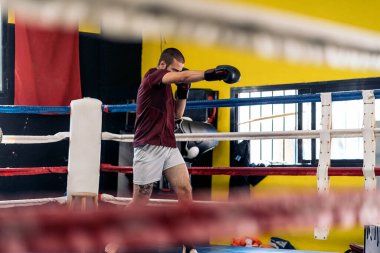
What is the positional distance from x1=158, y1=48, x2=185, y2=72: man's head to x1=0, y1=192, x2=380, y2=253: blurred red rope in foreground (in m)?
1.59

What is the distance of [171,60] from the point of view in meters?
2.12

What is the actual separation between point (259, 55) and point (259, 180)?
442cm

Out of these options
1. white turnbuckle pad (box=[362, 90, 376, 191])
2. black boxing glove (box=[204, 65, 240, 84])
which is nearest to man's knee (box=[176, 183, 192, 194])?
white turnbuckle pad (box=[362, 90, 376, 191])

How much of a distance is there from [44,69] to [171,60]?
263 centimetres

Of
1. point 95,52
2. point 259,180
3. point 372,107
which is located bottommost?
point 259,180

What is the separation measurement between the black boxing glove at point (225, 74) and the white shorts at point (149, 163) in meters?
0.80

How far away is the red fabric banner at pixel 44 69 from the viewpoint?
447 cm

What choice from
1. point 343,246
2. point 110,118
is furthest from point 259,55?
point 110,118

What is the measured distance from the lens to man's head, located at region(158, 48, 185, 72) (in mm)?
2115

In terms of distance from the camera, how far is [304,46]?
1.31 feet

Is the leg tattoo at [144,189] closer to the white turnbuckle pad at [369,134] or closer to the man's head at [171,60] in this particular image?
the man's head at [171,60]

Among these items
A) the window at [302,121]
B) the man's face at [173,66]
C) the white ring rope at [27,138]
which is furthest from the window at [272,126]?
the man's face at [173,66]

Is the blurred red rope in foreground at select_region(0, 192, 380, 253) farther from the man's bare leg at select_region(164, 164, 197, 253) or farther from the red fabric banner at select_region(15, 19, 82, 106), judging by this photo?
the red fabric banner at select_region(15, 19, 82, 106)

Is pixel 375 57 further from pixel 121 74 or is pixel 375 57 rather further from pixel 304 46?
pixel 121 74
